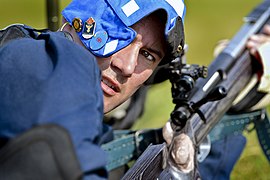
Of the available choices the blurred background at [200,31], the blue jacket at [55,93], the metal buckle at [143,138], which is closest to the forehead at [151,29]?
the blue jacket at [55,93]

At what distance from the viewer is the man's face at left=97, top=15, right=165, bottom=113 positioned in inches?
63.2

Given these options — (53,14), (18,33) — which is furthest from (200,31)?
(18,33)

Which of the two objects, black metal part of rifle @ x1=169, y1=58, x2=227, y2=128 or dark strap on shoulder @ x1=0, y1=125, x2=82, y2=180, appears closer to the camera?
dark strap on shoulder @ x1=0, y1=125, x2=82, y2=180

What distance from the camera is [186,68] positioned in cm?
224

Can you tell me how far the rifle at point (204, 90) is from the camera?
187cm

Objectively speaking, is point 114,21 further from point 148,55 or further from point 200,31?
point 200,31

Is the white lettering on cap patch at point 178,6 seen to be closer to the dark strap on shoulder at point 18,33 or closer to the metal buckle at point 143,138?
the dark strap on shoulder at point 18,33

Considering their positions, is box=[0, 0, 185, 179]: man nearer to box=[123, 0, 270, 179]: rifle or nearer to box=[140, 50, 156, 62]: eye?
box=[140, 50, 156, 62]: eye

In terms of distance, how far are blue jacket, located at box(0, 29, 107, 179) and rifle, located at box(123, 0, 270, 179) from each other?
49 cm

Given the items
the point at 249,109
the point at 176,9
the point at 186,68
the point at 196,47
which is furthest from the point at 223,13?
the point at 176,9

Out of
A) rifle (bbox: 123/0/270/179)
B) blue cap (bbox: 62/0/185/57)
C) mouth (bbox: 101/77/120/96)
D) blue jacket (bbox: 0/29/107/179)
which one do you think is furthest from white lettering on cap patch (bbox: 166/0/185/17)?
blue jacket (bbox: 0/29/107/179)

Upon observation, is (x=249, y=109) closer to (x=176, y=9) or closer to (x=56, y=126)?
(x=176, y=9)

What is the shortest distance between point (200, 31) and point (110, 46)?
5.05 metres

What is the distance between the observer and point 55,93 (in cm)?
109
